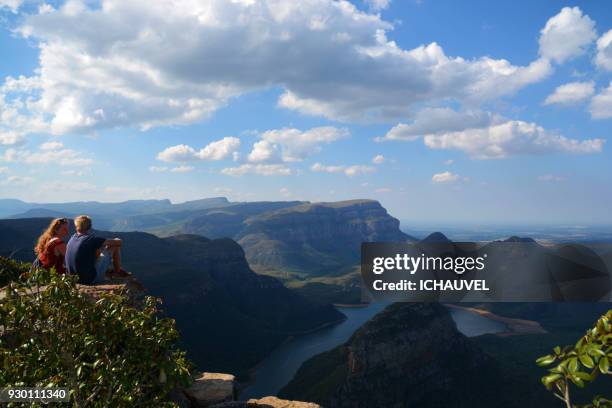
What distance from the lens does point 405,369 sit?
5007 inches

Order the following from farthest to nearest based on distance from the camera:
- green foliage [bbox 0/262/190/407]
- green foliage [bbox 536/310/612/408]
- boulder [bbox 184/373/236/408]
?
boulder [bbox 184/373/236/408] → green foliage [bbox 0/262/190/407] → green foliage [bbox 536/310/612/408]

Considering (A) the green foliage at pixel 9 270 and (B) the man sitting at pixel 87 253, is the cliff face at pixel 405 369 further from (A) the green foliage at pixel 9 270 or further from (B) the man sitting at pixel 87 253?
(B) the man sitting at pixel 87 253

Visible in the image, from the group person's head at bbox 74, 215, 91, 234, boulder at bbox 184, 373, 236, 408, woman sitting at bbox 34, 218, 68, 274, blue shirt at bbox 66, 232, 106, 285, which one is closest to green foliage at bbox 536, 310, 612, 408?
boulder at bbox 184, 373, 236, 408

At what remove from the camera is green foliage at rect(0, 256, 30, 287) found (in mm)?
21906

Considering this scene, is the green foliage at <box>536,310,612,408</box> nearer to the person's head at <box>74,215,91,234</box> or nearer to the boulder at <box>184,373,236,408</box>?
the boulder at <box>184,373,236,408</box>

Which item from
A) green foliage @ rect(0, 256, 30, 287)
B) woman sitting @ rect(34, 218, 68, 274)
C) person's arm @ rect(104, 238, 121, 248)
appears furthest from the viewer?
green foliage @ rect(0, 256, 30, 287)

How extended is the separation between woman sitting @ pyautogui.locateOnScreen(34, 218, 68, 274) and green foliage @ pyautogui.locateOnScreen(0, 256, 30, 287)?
8.79m

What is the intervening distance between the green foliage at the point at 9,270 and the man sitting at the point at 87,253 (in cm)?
913

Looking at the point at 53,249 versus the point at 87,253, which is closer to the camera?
the point at 87,253

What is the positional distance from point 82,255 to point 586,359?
1378 centimetres

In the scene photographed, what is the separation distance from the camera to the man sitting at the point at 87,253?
13.6 meters

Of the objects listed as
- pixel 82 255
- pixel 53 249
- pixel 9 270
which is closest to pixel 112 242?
pixel 82 255

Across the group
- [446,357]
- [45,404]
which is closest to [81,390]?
[45,404]

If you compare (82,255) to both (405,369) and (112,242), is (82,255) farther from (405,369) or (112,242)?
(405,369)
